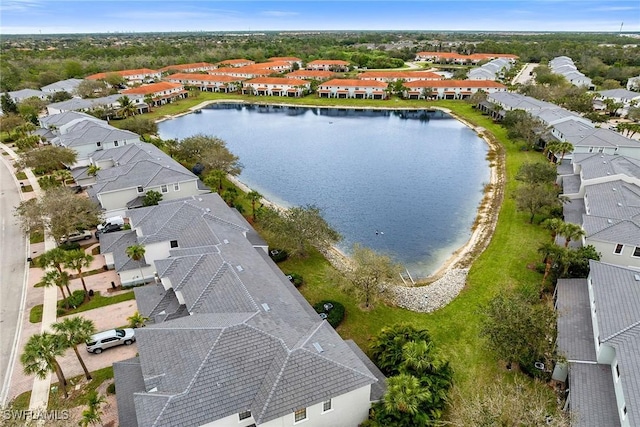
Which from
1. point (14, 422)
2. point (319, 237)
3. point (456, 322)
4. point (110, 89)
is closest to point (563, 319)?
point (456, 322)

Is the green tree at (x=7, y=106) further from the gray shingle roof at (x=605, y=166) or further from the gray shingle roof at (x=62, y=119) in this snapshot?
the gray shingle roof at (x=605, y=166)

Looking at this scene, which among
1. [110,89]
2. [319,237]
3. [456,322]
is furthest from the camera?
[110,89]

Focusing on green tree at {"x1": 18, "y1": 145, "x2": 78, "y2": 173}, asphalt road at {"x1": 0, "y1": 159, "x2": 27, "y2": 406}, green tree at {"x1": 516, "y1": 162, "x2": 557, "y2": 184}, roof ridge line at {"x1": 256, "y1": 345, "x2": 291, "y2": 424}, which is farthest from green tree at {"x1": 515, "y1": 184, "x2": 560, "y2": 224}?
green tree at {"x1": 18, "y1": 145, "x2": 78, "y2": 173}

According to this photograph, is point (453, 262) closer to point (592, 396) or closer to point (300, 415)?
point (592, 396)

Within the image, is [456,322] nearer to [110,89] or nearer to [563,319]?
[563,319]

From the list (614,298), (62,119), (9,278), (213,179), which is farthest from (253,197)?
(62,119)

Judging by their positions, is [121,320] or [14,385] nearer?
[14,385]

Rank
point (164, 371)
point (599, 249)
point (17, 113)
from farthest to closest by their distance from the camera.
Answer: point (17, 113)
point (599, 249)
point (164, 371)
